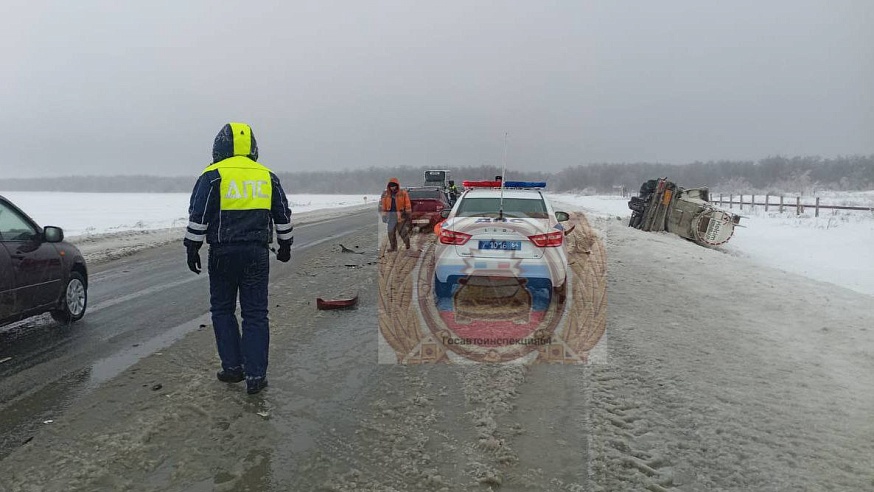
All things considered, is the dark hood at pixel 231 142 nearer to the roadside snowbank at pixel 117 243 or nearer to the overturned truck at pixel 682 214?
the roadside snowbank at pixel 117 243

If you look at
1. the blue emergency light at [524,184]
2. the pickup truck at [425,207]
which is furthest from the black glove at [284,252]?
the pickup truck at [425,207]

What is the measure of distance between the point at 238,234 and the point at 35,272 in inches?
135

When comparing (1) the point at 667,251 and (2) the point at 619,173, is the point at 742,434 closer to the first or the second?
(1) the point at 667,251

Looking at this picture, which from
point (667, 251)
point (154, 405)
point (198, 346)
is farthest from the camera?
point (667, 251)

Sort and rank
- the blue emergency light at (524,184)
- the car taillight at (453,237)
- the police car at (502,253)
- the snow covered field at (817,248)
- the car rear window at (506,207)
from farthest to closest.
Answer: the snow covered field at (817,248) < the blue emergency light at (524,184) < the car rear window at (506,207) < the car taillight at (453,237) < the police car at (502,253)

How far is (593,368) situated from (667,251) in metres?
10.0

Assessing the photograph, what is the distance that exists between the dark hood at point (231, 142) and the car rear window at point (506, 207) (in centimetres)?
367

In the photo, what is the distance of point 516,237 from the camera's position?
654 centimetres

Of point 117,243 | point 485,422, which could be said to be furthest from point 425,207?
point 485,422

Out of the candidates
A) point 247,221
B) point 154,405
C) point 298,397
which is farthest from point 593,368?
point 154,405

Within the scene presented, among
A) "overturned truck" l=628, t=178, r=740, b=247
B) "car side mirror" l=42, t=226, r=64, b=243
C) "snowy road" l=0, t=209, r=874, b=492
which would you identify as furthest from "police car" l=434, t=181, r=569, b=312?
"overturned truck" l=628, t=178, r=740, b=247

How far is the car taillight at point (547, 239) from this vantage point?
6.56 meters

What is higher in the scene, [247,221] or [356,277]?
[247,221]

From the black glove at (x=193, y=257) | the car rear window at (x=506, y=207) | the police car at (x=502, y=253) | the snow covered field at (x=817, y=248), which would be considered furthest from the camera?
the snow covered field at (x=817, y=248)
